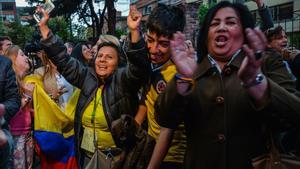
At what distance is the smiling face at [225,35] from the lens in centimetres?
255

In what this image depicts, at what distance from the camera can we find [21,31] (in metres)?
41.2

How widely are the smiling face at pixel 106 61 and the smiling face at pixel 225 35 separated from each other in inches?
62.1

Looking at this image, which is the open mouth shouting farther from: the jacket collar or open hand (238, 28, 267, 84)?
open hand (238, 28, 267, 84)

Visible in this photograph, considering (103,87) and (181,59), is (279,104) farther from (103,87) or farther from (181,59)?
(103,87)

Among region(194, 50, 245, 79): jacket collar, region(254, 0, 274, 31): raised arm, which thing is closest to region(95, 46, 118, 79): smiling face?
region(254, 0, 274, 31): raised arm

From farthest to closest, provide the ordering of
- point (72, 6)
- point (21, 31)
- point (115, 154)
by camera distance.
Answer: point (21, 31) → point (72, 6) → point (115, 154)

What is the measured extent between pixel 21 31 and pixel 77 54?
34462mm

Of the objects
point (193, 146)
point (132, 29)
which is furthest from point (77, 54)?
point (193, 146)

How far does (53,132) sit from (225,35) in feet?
10.8

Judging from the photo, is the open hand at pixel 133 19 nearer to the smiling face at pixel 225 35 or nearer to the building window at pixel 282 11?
the smiling face at pixel 225 35

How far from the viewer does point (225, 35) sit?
2549mm

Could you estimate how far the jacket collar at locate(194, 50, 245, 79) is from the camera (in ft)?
8.24

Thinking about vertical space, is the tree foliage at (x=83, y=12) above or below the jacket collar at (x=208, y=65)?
above

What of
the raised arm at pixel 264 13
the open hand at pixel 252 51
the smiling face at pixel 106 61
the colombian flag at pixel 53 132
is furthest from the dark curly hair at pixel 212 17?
the colombian flag at pixel 53 132
